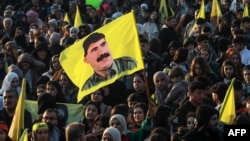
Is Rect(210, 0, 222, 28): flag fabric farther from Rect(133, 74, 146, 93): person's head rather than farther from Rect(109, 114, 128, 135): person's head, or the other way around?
Rect(109, 114, 128, 135): person's head

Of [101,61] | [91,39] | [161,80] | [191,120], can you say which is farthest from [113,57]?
[191,120]

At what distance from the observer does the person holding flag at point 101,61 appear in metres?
15.0

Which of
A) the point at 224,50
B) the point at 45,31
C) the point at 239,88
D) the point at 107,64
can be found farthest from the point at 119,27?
the point at 45,31

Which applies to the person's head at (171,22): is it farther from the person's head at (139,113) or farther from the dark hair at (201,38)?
the person's head at (139,113)

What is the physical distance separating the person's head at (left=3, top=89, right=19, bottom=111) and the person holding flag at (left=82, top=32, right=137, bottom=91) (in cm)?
92

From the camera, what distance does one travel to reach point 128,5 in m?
28.6

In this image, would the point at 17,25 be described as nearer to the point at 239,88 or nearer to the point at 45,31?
the point at 45,31

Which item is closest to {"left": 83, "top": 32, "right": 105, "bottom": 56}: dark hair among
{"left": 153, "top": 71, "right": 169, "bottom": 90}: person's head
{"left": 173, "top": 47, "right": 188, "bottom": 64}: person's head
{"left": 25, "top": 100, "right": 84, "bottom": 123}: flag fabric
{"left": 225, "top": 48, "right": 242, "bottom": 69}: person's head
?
{"left": 25, "top": 100, "right": 84, "bottom": 123}: flag fabric

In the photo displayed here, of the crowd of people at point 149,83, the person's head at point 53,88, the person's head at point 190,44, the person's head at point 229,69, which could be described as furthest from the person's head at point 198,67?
the person's head at point 190,44

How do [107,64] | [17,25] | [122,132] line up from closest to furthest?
[122,132] → [107,64] → [17,25]

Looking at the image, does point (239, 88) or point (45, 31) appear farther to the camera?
point (45, 31)

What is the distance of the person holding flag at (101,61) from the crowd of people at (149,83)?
0.32m

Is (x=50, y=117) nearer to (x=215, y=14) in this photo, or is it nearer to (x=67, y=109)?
(x=67, y=109)

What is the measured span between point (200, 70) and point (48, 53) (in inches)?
171
